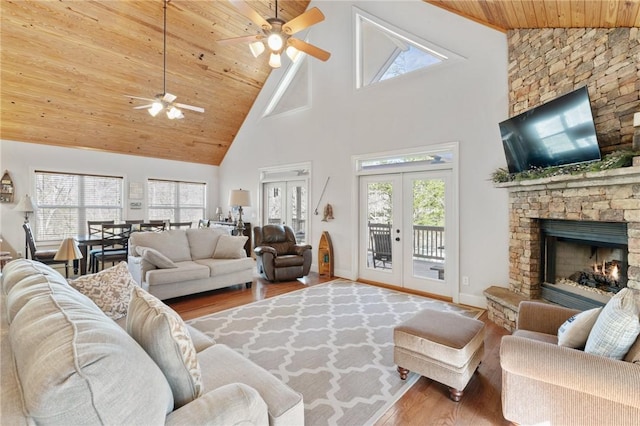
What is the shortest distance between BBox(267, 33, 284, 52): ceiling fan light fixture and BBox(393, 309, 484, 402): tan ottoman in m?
2.99

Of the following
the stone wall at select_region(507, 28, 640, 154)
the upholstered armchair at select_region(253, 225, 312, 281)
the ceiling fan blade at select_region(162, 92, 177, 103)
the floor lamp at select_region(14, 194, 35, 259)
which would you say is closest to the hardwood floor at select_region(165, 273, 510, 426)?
the stone wall at select_region(507, 28, 640, 154)

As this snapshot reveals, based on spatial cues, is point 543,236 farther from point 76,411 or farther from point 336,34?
point 336,34

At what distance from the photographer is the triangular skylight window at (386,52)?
466cm

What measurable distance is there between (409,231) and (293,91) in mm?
4054

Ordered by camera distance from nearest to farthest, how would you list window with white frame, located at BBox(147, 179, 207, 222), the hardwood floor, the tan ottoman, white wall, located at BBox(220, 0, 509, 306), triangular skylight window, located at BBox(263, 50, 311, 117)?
the hardwood floor < the tan ottoman < white wall, located at BBox(220, 0, 509, 306) < triangular skylight window, located at BBox(263, 50, 311, 117) < window with white frame, located at BBox(147, 179, 207, 222)

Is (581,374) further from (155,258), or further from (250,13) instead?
(155,258)

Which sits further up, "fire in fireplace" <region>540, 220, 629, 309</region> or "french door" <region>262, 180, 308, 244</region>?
"french door" <region>262, 180, 308, 244</region>

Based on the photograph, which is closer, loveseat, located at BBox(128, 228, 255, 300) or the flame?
the flame

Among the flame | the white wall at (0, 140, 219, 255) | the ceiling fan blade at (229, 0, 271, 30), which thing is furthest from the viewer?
the white wall at (0, 140, 219, 255)

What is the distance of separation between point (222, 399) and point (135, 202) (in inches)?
293

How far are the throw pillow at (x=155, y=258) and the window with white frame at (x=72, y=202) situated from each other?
360 centimetres

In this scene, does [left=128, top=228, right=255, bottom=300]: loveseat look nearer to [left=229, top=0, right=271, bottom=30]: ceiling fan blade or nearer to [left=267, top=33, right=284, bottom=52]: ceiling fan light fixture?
[left=267, top=33, right=284, bottom=52]: ceiling fan light fixture

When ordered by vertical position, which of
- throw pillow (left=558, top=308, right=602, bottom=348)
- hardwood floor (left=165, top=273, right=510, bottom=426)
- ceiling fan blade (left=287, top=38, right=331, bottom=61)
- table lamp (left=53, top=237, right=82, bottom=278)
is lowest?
hardwood floor (left=165, top=273, right=510, bottom=426)

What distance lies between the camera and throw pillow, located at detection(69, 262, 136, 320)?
2299 mm
